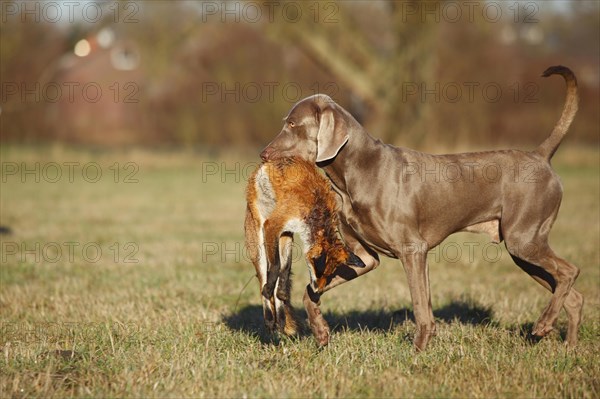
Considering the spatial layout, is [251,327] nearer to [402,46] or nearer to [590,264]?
[590,264]

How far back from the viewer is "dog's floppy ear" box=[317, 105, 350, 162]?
16.1ft

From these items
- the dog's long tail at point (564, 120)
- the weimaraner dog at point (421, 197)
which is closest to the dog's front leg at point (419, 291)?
the weimaraner dog at point (421, 197)

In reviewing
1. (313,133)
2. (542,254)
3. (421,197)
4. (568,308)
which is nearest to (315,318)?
(421,197)

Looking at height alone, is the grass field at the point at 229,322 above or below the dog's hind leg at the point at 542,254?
below

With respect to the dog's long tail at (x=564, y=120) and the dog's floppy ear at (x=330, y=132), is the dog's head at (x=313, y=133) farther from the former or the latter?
the dog's long tail at (x=564, y=120)

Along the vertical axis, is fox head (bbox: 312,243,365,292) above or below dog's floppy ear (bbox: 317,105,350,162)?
below

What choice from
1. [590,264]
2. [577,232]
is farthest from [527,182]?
[577,232]

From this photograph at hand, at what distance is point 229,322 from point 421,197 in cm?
189

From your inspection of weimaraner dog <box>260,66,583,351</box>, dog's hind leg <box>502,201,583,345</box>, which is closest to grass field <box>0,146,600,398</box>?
dog's hind leg <box>502,201,583,345</box>

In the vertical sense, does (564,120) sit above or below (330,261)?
above

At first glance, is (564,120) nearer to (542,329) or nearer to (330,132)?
(542,329)

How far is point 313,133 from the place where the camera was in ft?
16.5

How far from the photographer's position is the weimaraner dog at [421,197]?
490cm

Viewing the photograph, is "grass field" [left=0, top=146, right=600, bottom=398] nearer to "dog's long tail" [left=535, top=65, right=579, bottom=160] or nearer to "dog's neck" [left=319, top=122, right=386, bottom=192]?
"dog's neck" [left=319, top=122, right=386, bottom=192]
